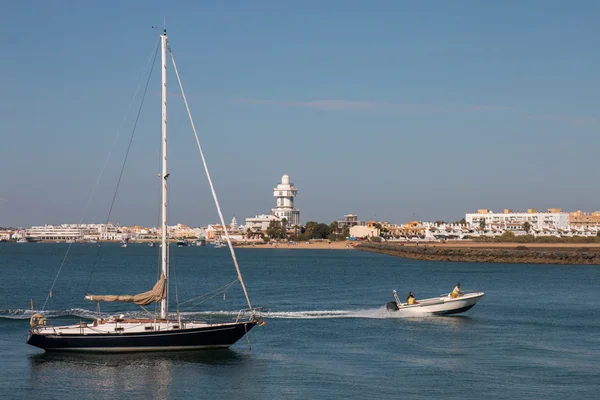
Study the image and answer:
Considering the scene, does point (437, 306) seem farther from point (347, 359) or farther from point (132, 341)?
point (132, 341)

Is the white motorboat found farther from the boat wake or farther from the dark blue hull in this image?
the dark blue hull

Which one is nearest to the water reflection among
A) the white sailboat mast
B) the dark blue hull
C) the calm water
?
the calm water

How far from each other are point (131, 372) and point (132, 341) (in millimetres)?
2147

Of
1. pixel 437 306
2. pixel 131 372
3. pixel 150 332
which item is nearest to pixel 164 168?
pixel 150 332

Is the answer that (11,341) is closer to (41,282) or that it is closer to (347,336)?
(347,336)

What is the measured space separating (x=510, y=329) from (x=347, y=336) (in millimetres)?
7967

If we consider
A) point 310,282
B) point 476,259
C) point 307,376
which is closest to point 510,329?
point 307,376

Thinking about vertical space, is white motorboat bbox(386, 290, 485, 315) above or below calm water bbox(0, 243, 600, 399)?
above

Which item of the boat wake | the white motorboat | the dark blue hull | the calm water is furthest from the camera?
the white motorboat

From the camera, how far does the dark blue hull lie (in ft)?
96.2

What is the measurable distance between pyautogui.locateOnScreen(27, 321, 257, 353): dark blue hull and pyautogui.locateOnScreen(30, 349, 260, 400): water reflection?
0.29m

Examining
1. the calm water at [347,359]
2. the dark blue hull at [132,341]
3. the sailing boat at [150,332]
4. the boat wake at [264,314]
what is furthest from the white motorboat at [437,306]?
the dark blue hull at [132,341]

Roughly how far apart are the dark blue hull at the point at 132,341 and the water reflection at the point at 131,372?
0.94ft

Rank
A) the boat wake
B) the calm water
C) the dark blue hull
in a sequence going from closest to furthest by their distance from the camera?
the calm water, the dark blue hull, the boat wake
